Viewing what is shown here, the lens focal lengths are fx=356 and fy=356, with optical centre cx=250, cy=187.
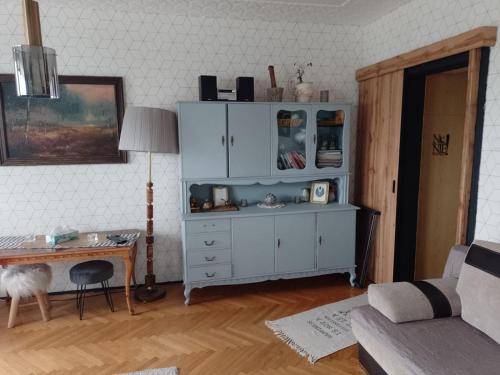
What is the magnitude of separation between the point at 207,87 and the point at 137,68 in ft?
2.28

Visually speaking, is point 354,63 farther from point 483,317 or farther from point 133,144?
point 483,317

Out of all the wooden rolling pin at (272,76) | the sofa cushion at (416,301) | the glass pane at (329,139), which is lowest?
the sofa cushion at (416,301)

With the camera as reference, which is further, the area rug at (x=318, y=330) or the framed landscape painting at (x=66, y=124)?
the framed landscape painting at (x=66, y=124)

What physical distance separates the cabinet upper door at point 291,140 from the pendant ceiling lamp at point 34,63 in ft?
8.17

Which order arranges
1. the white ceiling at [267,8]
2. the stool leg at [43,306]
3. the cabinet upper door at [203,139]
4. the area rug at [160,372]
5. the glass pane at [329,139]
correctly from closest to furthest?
the area rug at [160,372], the stool leg at [43,306], the white ceiling at [267,8], the cabinet upper door at [203,139], the glass pane at [329,139]

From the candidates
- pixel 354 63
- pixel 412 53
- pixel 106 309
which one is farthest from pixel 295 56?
pixel 106 309

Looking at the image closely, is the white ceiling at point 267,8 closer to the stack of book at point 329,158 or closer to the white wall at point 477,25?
the white wall at point 477,25

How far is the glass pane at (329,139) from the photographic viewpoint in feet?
11.3

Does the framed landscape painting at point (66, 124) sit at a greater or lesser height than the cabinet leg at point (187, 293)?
greater

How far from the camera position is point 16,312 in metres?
2.83

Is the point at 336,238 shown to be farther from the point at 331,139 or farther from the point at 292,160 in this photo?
the point at 331,139

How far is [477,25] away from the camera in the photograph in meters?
2.36

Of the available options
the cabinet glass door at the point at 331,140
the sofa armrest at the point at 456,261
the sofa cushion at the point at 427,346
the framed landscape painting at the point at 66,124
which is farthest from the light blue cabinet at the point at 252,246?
the sofa armrest at the point at 456,261

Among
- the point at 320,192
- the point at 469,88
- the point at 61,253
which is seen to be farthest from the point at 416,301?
the point at 61,253
